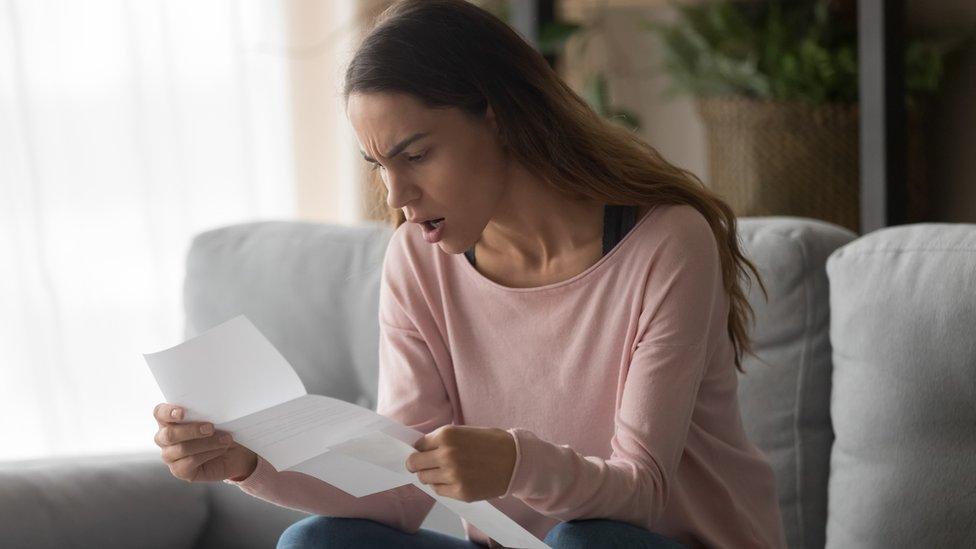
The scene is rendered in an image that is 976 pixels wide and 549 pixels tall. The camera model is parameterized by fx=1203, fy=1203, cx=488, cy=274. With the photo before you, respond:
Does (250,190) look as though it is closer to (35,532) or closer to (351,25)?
(351,25)

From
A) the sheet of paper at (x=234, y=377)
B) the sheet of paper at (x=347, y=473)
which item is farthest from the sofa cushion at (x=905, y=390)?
the sheet of paper at (x=234, y=377)

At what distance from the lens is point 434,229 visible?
51.7 inches

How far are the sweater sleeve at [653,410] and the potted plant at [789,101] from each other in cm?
111

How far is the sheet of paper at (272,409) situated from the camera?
3.70 ft

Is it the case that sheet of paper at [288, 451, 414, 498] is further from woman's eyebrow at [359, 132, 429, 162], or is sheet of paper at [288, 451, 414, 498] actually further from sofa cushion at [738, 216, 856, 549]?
sofa cushion at [738, 216, 856, 549]

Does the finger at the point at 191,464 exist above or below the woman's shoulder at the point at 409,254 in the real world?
below

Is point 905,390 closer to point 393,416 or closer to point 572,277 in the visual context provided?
point 572,277

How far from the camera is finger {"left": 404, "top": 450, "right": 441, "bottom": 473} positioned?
1.11 m

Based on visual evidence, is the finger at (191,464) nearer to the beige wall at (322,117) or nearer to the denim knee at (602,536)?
the denim knee at (602,536)

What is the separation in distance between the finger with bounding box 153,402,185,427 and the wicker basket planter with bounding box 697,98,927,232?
157cm

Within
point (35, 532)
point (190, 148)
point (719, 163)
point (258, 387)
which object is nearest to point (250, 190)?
point (190, 148)

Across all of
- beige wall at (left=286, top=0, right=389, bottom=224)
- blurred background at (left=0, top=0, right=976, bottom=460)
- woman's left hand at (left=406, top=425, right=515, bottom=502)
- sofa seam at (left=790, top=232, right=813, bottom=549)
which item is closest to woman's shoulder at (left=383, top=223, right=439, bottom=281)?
woman's left hand at (left=406, top=425, right=515, bottom=502)

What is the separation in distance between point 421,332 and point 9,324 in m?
1.51

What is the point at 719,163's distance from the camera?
2.52m
